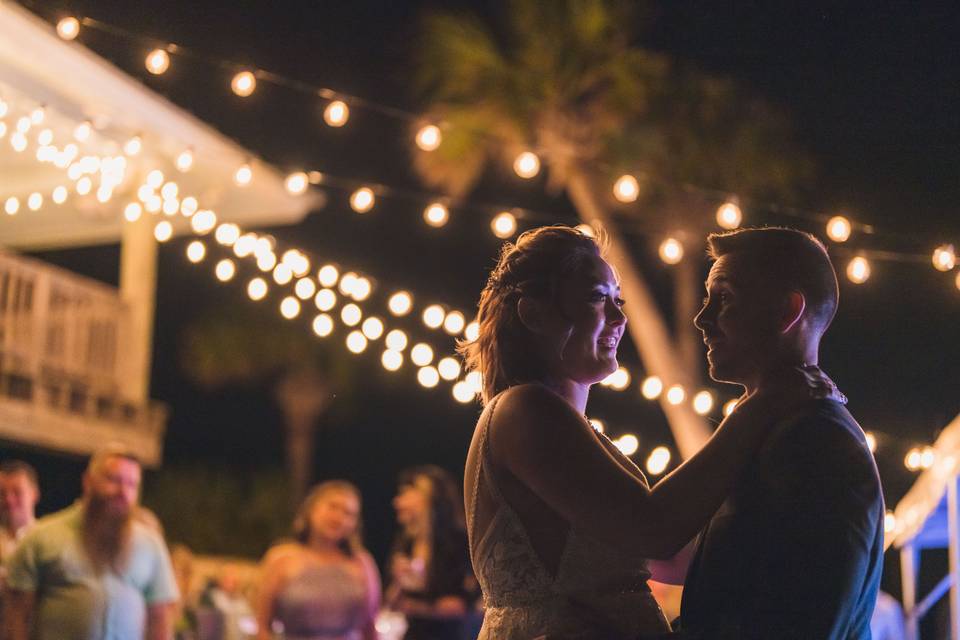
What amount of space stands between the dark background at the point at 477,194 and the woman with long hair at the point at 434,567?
317 cm

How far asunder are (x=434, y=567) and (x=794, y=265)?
475cm

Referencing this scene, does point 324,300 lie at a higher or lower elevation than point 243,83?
lower

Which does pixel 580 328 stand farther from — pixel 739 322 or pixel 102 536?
pixel 102 536

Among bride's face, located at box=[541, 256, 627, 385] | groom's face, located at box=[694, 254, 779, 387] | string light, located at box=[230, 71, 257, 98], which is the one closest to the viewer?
groom's face, located at box=[694, 254, 779, 387]

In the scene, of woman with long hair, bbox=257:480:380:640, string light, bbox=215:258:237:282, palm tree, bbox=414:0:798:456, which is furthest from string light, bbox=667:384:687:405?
woman with long hair, bbox=257:480:380:640

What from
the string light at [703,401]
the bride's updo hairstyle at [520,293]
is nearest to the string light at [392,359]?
the string light at [703,401]

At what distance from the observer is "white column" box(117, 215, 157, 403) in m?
12.2

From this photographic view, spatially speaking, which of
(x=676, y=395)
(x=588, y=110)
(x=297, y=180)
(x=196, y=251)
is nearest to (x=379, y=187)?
(x=297, y=180)

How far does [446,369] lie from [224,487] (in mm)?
16636

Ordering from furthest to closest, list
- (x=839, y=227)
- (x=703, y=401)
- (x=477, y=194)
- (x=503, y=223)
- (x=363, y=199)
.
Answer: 1. (x=477, y=194)
2. (x=703, y=401)
3. (x=503, y=223)
4. (x=363, y=199)
5. (x=839, y=227)

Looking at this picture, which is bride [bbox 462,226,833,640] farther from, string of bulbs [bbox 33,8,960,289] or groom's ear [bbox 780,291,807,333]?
string of bulbs [bbox 33,8,960,289]

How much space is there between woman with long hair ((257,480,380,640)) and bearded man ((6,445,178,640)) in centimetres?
71

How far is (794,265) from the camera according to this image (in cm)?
227

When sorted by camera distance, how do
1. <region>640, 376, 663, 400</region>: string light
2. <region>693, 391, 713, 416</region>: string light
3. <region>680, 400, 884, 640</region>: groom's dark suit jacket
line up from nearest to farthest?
<region>680, 400, 884, 640</region>: groom's dark suit jacket → <region>640, 376, 663, 400</region>: string light → <region>693, 391, 713, 416</region>: string light
